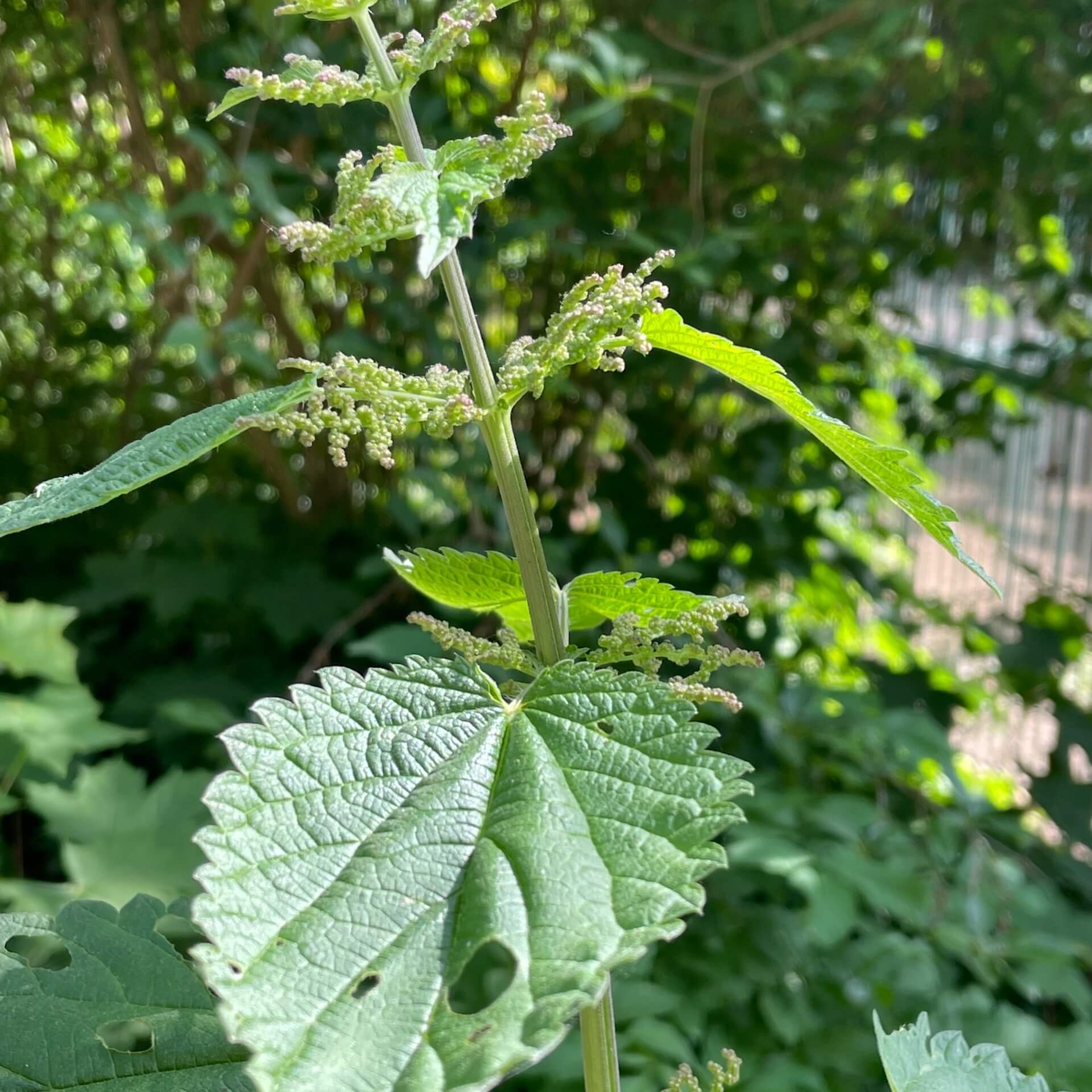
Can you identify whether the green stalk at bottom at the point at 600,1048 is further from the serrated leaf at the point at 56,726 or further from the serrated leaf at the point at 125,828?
the serrated leaf at the point at 56,726

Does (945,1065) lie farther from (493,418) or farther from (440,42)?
(440,42)

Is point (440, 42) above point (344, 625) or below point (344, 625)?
below

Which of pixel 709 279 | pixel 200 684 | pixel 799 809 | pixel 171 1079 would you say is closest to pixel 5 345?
pixel 200 684

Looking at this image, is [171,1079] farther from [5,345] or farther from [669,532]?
[5,345]

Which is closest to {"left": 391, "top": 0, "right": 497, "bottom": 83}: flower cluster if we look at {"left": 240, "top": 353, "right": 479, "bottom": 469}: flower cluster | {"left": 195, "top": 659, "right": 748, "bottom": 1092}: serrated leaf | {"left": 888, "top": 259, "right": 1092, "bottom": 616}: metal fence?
{"left": 240, "top": 353, "right": 479, "bottom": 469}: flower cluster

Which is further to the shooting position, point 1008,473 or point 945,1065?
point 1008,473

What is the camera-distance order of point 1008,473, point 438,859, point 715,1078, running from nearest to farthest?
point 438,859
point 715,1078
point 1008,473

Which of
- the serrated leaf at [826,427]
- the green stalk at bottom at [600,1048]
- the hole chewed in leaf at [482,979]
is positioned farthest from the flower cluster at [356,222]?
the hole chewed in leaf at [482,979]

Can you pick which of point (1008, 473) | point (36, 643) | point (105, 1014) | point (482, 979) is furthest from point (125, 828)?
point (1008, 473)
